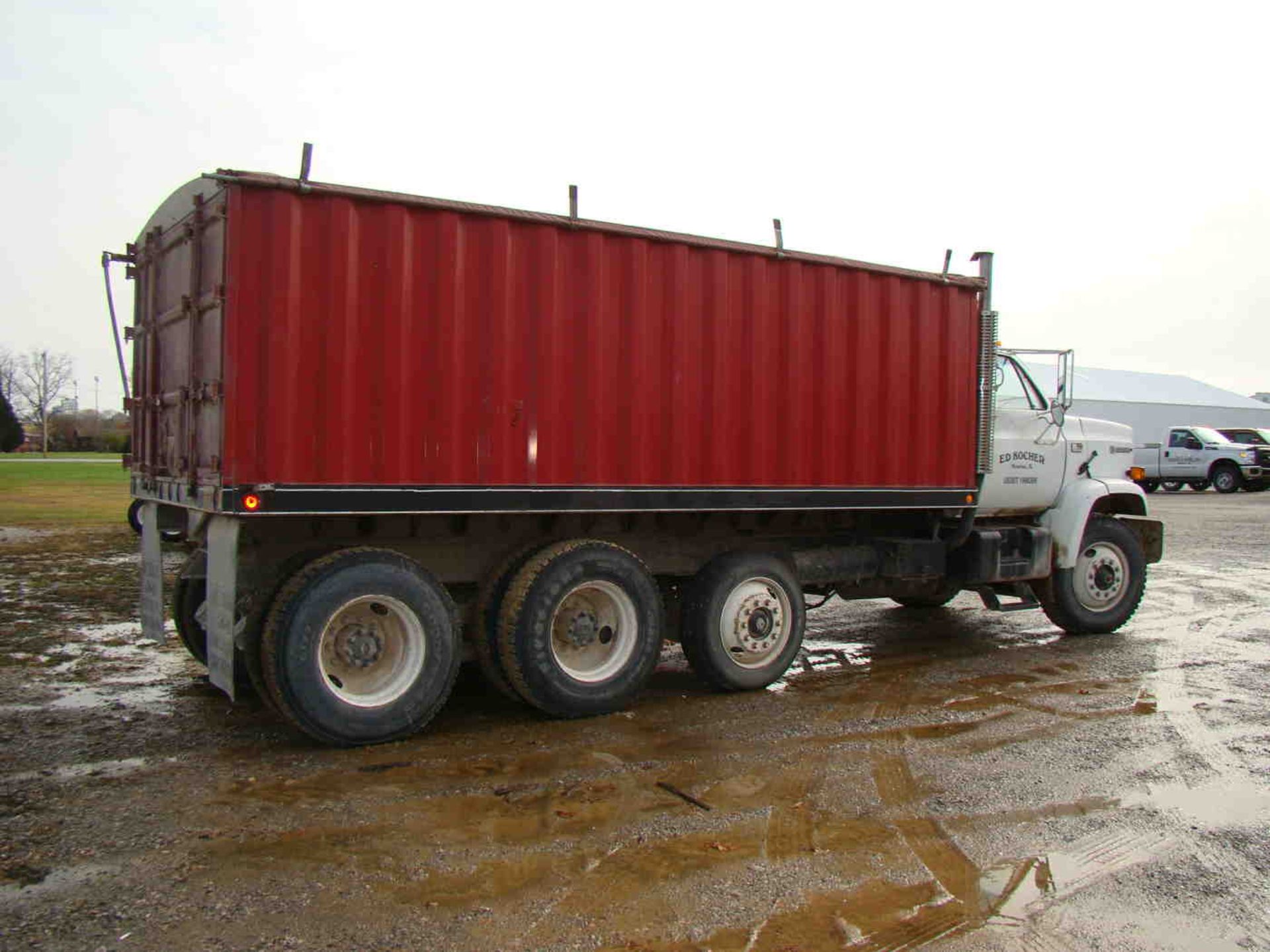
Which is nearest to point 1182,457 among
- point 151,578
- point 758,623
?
point 758,623

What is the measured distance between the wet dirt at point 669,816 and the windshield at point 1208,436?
28.0 metres

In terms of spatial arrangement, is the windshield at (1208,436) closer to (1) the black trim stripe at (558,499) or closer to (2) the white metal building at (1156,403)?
(2) the white metal building at (1156,403)

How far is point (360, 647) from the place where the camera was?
579cm

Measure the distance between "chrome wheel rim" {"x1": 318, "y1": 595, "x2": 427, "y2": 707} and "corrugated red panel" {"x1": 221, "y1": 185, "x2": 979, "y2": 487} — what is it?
2.43 ft

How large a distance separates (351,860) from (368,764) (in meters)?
1.31

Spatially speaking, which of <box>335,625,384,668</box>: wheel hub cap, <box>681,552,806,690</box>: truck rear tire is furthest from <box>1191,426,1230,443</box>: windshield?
<box>335,625,384,668</box>: wheel hub cap

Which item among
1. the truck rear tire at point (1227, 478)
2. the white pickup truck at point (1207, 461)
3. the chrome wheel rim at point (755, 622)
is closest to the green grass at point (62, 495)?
the chrome wheel rim at point (755, 622)

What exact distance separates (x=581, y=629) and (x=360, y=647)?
136 cm

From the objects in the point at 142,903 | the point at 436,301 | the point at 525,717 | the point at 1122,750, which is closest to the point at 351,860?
the point at 142,903

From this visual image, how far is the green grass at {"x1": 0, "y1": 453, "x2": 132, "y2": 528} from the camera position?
19391 millimetres

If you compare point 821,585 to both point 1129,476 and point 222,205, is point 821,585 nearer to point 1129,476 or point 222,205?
point 1129,476

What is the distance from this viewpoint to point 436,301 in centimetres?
593

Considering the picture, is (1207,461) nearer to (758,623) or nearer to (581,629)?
(758,623)

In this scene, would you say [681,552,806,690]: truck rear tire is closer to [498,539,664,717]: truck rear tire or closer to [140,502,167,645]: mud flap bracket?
[498,539,664,717]: truck rear tire
